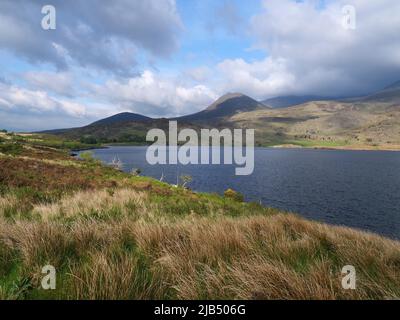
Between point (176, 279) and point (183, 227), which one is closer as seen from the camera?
point (176, 279)

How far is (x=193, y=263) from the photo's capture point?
14.9 feet

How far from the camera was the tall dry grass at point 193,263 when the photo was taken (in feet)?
11.8

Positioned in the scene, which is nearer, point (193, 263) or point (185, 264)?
point (185, 264)

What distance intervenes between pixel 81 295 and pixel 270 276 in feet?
8.61

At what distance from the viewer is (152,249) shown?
5.38 metres

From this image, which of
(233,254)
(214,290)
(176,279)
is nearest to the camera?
(214,290)

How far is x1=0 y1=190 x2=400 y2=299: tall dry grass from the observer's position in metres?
3.60

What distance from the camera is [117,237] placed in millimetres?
5828
